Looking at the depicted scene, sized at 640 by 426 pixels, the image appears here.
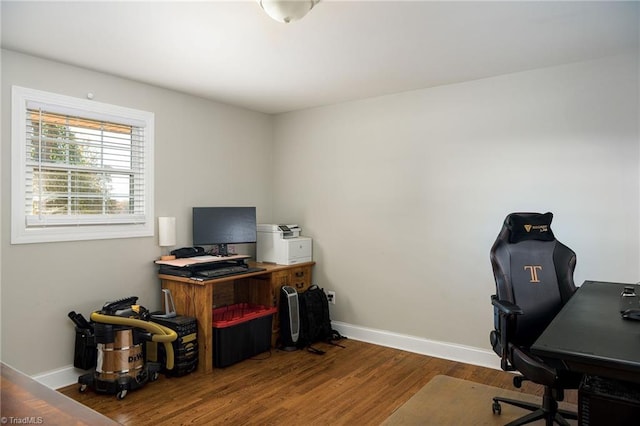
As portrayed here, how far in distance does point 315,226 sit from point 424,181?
1.39m

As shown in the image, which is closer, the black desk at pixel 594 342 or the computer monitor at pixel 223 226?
the black desk at pixel 594 342

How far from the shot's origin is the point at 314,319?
4230 mm

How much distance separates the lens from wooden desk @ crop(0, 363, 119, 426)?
0.91 metres

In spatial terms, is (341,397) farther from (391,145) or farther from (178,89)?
(178,89)

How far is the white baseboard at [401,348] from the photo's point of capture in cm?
318

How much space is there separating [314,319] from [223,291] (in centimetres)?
99

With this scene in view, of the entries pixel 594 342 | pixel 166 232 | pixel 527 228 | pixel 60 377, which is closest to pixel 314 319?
pixel 166 232

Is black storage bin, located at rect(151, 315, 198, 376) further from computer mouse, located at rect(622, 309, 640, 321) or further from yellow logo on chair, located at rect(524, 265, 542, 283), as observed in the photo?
computer mouse, located at rect(622, 309, 640, 321)

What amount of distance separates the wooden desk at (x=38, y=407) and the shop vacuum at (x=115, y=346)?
6.81ft

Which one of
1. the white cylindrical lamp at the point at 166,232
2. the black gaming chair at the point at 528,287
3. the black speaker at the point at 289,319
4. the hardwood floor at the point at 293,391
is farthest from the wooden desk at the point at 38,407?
the black speaker at the point at 289,319

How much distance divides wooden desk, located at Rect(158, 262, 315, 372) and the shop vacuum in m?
0.32

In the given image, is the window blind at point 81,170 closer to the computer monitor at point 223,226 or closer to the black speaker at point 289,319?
the computer monitor at point 223,226

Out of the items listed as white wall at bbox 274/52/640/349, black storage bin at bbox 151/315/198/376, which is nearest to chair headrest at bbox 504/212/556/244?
white wall at bbox 274/52/640/349

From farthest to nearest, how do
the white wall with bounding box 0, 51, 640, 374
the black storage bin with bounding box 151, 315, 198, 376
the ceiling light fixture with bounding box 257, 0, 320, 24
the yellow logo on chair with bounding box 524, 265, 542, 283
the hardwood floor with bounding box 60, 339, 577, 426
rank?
the black storage bin with bounding box 151, 315, 198, 376
the white wall with bounding box 0, 51, 640, 374
the hardwood floor with bounding box 60, 339, 577, 426
the yellow logo on chair with bounding box 524, 265, 542, 283
the ceiling light fixture with bounding box 257, 0, 320, 24
